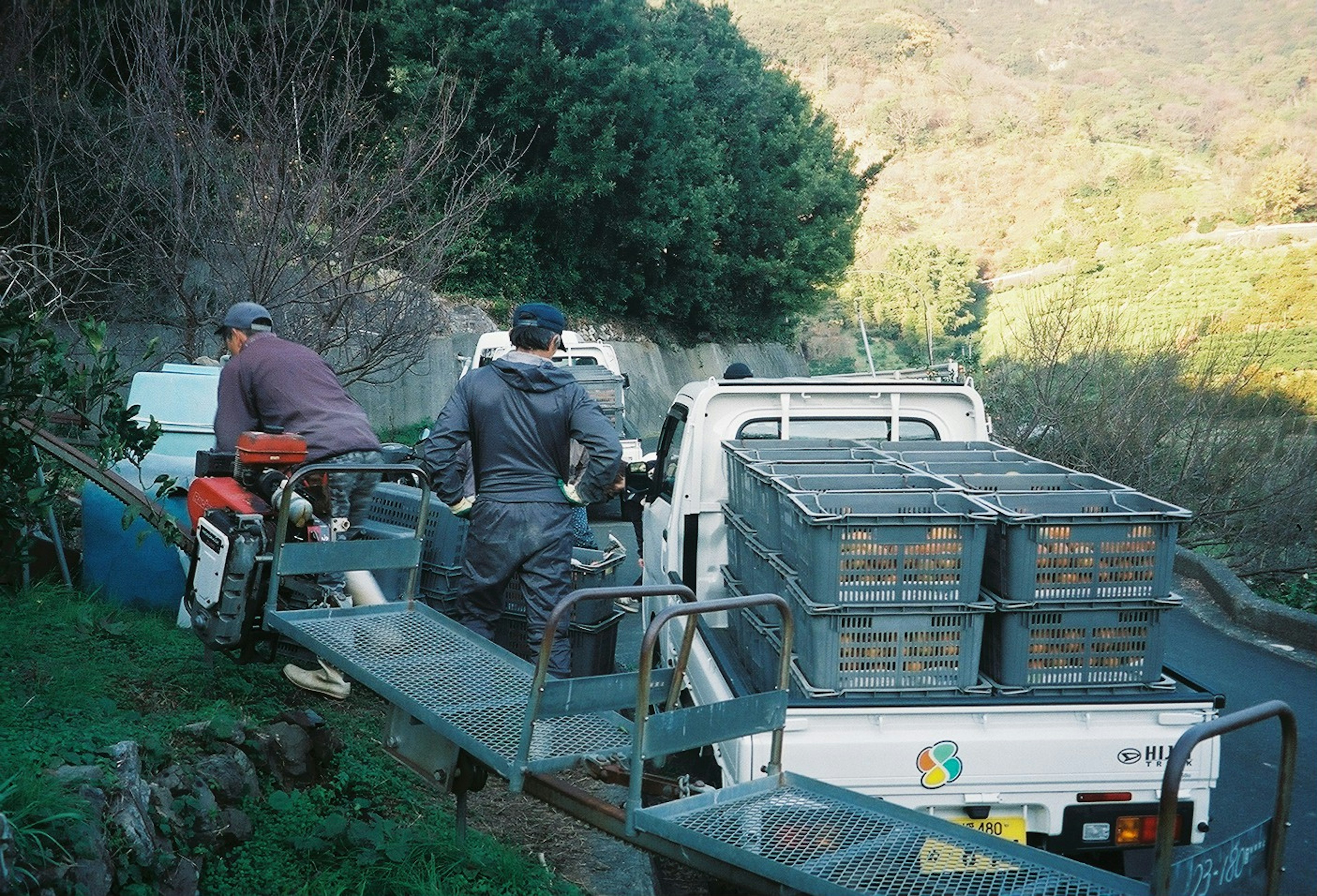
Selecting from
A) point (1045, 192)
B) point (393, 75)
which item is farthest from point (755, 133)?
point (1045, 192)

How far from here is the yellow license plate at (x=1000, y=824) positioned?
13.8 ft

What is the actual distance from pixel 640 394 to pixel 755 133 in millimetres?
8868

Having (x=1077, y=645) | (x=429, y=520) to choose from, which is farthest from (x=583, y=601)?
(x=1077, y=645)

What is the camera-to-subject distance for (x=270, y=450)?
18.6 feet

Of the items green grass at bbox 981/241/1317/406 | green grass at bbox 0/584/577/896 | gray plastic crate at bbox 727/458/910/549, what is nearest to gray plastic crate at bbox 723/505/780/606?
gray plastic crate at bbox 727/458/910/549

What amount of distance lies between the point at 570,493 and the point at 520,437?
353 millimetres

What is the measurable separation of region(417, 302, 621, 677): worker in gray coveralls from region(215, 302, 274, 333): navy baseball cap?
1287 mm

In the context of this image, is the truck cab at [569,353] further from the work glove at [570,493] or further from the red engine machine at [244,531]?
the work glove at [570,493]

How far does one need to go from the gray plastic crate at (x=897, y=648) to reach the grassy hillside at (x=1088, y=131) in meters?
21.0

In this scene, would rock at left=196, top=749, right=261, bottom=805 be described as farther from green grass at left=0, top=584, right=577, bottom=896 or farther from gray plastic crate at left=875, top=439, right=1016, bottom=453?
gray plastic crate at left=875, top=439, right=1016, bottom=453

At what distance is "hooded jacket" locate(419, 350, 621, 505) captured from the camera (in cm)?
562

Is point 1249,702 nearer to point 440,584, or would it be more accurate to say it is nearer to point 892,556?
point 892,556

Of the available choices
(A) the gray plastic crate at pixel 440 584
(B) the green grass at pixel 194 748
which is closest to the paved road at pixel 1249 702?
(A) the gray plastic crate at pixel 440 584

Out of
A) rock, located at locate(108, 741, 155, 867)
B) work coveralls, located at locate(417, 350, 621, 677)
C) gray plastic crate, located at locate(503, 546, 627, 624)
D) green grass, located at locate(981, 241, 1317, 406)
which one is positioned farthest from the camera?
green grass, located at locate(981, 241, 1317, 406)
